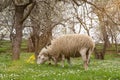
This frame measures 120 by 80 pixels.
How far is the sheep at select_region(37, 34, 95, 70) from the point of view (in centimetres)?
2066

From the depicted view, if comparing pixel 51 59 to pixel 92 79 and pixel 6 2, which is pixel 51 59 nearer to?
pixel 6 2

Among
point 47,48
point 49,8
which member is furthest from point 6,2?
point 47,48

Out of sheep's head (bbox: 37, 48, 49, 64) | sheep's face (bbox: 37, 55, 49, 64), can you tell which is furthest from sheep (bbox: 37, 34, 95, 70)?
sheep's face (bbox: 37, 55, 49, 64)

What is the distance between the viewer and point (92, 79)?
38.9ft

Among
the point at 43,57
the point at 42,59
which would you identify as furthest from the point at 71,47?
the point at 42,59

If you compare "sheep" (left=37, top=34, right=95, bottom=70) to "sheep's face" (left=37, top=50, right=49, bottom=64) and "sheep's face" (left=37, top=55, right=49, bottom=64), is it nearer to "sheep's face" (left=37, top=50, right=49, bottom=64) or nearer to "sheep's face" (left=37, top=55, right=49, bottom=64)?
"sheep's face" (left=37, top=50, right=49, bottom=64)

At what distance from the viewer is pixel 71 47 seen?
69.7ft

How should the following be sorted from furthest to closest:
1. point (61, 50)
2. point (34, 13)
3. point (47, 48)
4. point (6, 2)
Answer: point (34, 13) → point (6, 2) → point (47, 48) → point (61, 50)

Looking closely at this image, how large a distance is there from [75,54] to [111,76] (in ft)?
30.6

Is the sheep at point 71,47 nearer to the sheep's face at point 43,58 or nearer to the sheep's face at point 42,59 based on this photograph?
the sheep's face at point 43,58

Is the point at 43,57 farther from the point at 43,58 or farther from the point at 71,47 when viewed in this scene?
the point at 71,47

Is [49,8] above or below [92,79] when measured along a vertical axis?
above

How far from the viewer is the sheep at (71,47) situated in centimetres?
2066

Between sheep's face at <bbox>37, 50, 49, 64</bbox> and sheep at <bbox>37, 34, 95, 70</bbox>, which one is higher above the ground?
sheep at <bbox>37, 34, 95, 70</bbox>
